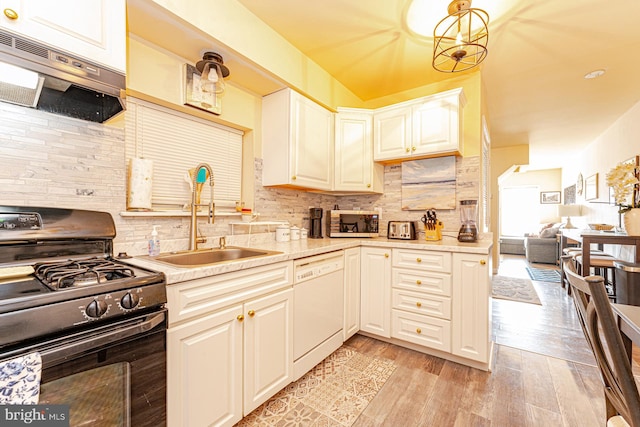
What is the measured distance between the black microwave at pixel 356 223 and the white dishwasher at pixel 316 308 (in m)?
0.55

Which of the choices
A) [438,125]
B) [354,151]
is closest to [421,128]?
[438,125]

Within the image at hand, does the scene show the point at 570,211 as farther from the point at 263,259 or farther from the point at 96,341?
the point at 96,341

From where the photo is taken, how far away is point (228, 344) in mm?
1336

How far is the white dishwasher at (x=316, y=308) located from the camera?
5.83 ft

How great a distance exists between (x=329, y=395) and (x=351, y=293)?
0.81 m

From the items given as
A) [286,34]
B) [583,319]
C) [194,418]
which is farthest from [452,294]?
[286,34]

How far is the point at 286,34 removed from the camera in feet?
7.02

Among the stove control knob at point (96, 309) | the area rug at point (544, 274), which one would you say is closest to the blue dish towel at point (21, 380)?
the stove control knob at point (96, 309)

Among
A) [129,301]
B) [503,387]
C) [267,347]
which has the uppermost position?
[129,301]

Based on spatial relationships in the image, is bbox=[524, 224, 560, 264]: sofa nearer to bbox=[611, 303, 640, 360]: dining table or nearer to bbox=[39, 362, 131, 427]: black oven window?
bbox=[611, 303, 640, 360]: dining table

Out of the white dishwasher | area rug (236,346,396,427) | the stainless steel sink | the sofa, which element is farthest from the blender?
the sofa

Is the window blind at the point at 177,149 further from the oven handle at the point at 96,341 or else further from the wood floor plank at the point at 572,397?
the wood floor plank at the point at 572,397

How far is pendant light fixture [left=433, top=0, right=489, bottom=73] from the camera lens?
1.70 m

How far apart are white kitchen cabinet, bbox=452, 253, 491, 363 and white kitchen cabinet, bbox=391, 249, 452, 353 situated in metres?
0.06
